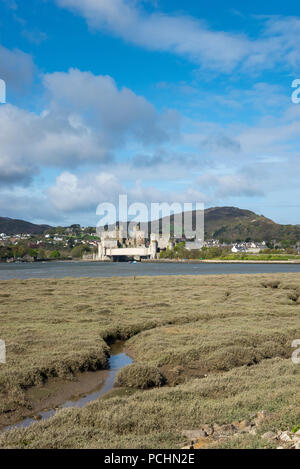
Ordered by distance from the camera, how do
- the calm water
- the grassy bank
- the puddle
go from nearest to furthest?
the grassy bank → the puddle → the calm water

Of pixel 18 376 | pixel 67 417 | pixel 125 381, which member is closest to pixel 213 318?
pixel 125 381

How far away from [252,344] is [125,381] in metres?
6.11

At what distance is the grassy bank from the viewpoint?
848 centimetres

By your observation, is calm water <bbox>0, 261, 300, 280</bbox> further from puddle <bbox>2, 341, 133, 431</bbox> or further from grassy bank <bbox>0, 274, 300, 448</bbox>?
puddle <bbox>2, 341, 133, 431</bbox>

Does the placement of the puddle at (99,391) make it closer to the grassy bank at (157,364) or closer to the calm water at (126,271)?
the grassy bank at (157,364)

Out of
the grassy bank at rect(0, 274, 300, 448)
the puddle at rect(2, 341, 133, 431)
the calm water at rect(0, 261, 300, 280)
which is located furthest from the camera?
the calm water at rect(0, 261, 300, 280)

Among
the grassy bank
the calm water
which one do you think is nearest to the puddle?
the grassy bank

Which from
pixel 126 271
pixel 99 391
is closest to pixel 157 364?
pixel 99 391

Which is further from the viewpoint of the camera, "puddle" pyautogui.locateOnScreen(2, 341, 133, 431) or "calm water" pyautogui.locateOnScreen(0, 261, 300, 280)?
"calm water" pyautogui.locateOnScreen(0, 261, 300, 280)

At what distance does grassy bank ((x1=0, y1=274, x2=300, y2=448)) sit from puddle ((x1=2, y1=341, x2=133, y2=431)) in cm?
46

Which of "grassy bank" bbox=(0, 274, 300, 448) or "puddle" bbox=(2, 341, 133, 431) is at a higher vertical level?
"grassy bank" bbox=(0, 274, 300, 448)
